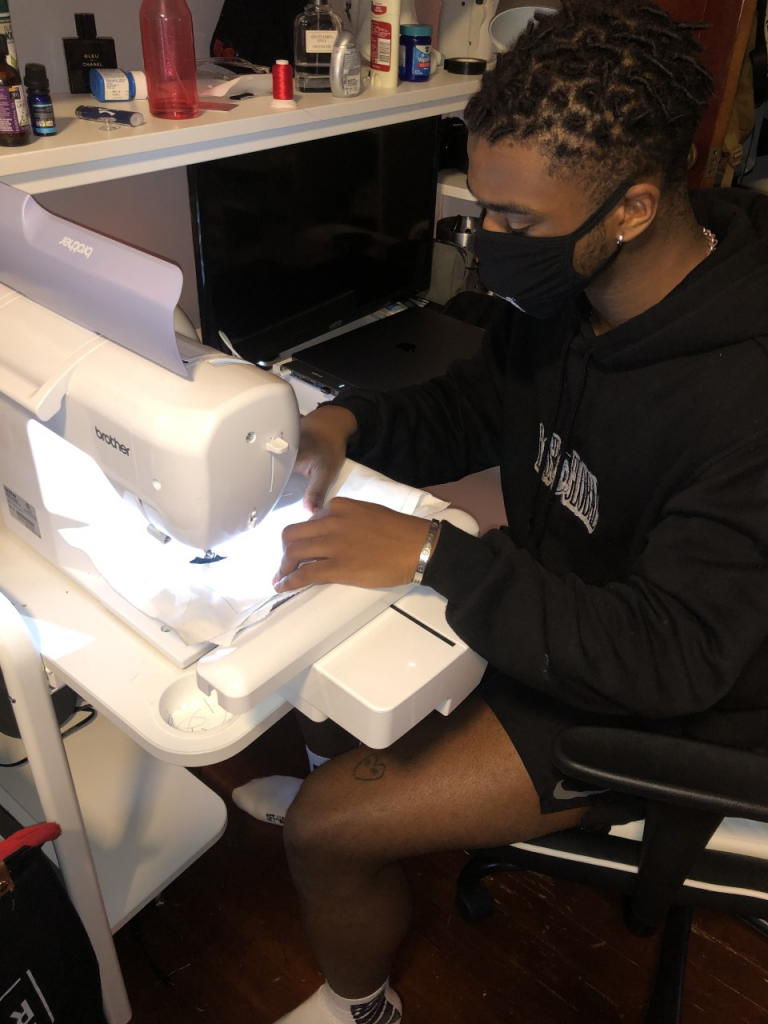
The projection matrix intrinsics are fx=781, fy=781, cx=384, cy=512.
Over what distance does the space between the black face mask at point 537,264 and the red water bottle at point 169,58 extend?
53 cm

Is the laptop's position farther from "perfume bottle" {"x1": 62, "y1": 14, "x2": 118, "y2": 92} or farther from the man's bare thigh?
the man's bare thigh

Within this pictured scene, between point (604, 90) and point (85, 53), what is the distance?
849 millimetres

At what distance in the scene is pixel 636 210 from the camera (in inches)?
34.7

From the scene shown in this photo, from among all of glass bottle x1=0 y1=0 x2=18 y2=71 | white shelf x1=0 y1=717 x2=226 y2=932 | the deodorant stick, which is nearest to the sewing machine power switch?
glass bottle x1=0 y1=0 x2=18 y2=71

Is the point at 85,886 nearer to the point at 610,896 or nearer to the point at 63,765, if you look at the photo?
the point at 63,765

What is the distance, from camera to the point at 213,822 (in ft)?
4.58

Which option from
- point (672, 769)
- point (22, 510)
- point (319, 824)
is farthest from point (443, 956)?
point (22, 510)

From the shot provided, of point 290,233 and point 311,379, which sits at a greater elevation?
point 290,233

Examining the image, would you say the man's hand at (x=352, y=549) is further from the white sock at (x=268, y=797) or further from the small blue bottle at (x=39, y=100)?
the white sock at (x=268, y=797)

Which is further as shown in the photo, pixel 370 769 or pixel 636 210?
pixel 370 769

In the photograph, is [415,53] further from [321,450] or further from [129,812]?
[129,812]

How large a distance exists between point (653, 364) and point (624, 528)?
220mm

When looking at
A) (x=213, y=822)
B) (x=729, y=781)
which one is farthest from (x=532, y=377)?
(x=213, y=822)

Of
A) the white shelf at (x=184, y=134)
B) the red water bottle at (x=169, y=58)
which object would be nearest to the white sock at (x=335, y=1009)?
the white shelf at (x=184, y=134)
